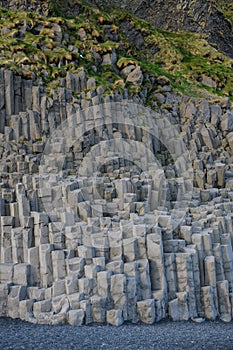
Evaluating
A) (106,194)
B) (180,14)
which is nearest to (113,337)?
(106,194)

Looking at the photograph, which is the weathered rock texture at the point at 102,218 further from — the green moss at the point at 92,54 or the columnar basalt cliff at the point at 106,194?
the green moss at the point at 92,54

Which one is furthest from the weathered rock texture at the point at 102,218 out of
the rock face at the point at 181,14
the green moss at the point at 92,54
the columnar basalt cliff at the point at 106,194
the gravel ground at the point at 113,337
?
the rock face at the point at 181,14

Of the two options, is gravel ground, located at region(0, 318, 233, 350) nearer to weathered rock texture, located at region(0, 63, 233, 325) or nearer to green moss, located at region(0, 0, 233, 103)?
weathered rock texture, located at region(0, 63, 233, 325)

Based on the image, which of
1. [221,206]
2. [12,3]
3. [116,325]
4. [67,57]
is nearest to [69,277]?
[116,325]

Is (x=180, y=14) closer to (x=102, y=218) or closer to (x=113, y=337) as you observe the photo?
(x=102, y=218)

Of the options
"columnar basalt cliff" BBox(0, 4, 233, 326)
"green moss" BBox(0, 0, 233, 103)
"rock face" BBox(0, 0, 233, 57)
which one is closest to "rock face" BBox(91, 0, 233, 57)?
"rock face" BBox(0, 0, 233, 57)
